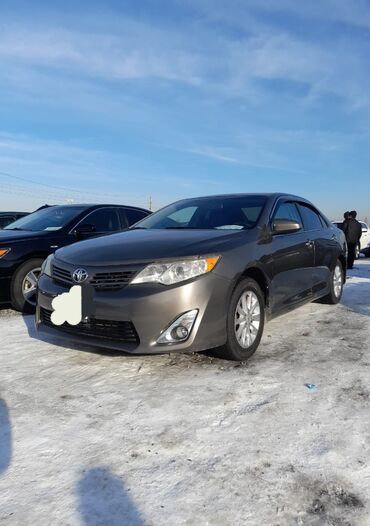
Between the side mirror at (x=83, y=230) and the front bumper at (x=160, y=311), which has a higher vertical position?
the side mirror at (x=83, y=230)

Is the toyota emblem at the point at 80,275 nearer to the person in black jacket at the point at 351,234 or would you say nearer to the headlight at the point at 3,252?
the headlight at the point at 3,252

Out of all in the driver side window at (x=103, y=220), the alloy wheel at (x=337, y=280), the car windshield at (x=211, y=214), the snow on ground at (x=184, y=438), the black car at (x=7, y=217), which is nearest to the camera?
the snow on ground at (x=184, y=438)

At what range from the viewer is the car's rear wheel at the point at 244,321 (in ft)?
11.1

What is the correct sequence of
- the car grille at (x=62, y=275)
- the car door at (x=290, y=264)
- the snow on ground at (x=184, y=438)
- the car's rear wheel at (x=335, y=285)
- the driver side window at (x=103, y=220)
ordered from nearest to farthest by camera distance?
the snow on ground at (x=184, y=438) < the car grille at (x=62, y=275) < the car door at (x=290, y=264) < the car's rear wheel at (x=335, y=285) < the driver side window at (x=103, y=220)

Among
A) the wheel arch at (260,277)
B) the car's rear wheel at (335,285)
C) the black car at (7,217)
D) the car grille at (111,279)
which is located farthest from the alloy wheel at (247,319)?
the black car at (7,217)

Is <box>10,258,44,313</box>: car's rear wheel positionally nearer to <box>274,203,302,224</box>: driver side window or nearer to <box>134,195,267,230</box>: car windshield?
<box>134,195,267,230</box>: car windshield

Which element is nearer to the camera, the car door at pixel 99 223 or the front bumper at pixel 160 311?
the front bumper at pixel 160 311

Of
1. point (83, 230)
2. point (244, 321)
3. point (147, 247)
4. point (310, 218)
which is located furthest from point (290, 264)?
point (83, 230)

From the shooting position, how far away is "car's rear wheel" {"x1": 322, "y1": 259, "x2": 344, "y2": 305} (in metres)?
5.66

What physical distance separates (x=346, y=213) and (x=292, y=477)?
1002 centimetres

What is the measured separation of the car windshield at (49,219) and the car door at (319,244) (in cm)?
318

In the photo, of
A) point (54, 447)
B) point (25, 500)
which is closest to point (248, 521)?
point (25, 500)

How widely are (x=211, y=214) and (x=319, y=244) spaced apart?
1.49m

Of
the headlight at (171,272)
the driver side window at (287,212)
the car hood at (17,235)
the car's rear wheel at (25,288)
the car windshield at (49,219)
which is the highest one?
the driver side window at (287,212)
